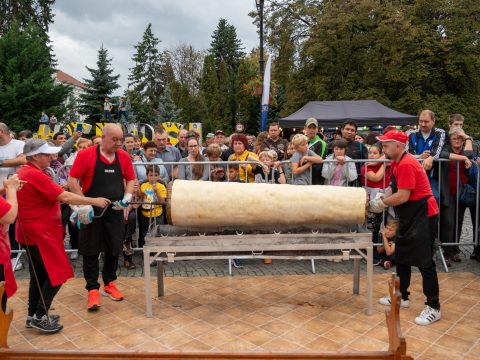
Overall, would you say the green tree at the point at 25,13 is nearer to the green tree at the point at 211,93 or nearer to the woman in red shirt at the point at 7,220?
the green tree at the point at 211,93

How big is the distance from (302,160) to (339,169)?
0.53 m

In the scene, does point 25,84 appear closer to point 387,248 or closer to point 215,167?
point 215,167

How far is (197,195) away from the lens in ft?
14.5

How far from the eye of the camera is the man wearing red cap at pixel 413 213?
4.13 meters

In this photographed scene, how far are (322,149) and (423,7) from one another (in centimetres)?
2294

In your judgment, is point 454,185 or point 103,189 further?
point 454,185

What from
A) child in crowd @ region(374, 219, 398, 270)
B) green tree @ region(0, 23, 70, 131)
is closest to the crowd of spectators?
child in crowd @ region(374, 219, 398, 270)

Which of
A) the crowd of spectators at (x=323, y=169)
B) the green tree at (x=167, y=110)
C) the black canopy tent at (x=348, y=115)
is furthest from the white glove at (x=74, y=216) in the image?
the green tree at (x=167, y=110)

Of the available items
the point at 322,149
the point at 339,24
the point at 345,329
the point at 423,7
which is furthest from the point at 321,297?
the point at 423,7

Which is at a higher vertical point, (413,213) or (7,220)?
(7,220)

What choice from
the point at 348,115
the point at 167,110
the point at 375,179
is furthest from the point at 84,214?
the point at 167,110

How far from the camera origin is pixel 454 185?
612 cm

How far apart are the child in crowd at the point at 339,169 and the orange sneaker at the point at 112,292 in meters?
3.02

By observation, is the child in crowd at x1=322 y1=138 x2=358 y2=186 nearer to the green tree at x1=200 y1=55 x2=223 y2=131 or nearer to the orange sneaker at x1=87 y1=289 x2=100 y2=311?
the orange sneaker at x1=87 y1=289 x2=100 y2=311
